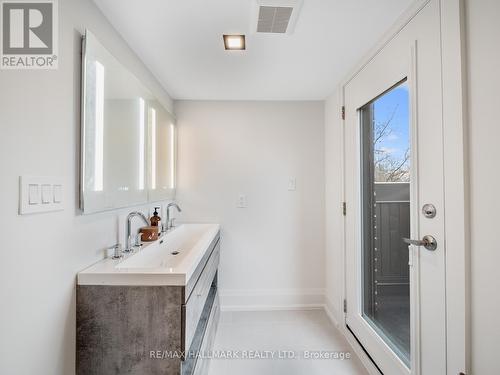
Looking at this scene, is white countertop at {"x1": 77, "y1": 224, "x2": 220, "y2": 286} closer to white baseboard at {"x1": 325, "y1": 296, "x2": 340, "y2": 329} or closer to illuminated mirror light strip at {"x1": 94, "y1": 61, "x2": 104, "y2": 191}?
illuminated mirror light strip at {"x1": 94, "y1": 61, "x2": 104, "y2": 191}

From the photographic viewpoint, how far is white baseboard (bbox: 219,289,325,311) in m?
2.72

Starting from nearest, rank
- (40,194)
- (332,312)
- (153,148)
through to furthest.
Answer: (40,194), (153,148), (332,312)

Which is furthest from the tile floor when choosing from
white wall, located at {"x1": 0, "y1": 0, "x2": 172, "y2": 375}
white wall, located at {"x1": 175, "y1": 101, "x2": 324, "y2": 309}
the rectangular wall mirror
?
the rectangular wall mirror

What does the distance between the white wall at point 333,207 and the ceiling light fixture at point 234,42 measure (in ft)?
3.65

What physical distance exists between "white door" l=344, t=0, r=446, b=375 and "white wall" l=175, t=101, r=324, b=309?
0.62 m

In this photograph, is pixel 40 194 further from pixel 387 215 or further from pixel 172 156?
pixel 387 215

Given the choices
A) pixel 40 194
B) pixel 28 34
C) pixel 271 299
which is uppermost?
pixel 28 34

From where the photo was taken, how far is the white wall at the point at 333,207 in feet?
7.68

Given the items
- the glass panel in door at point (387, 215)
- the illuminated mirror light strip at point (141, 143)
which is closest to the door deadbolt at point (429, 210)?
the glass panel in door at point (387, 215)

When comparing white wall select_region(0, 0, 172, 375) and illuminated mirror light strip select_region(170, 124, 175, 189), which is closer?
white wall select_region(0, 0, 172, 375)

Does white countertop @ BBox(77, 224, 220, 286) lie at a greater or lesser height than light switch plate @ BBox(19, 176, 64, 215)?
lesser

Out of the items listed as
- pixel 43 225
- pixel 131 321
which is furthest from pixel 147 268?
pixel 43 225

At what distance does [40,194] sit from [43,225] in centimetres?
13

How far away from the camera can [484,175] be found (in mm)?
976
